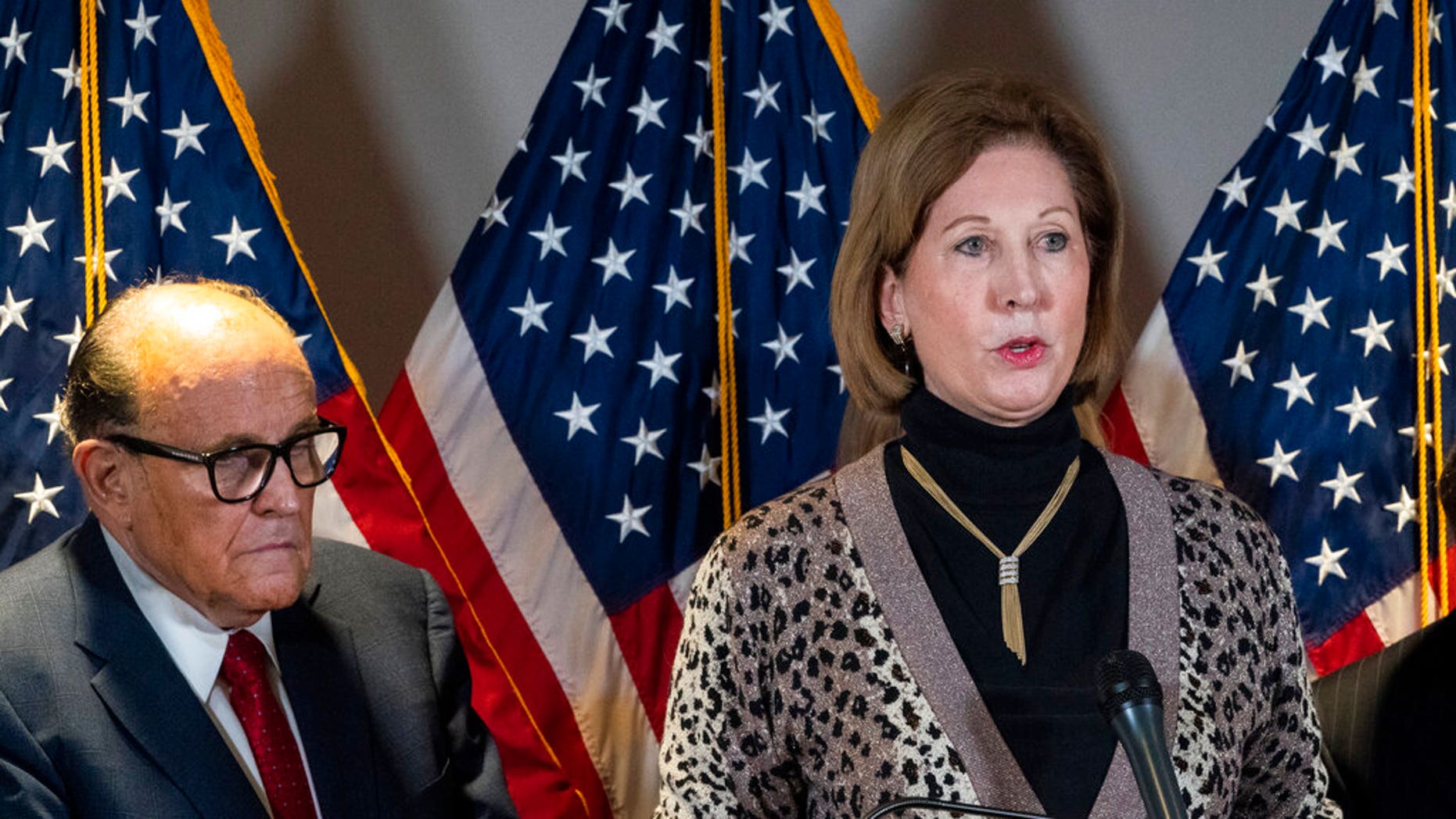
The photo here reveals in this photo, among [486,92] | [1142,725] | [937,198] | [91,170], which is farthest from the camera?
[486,92]

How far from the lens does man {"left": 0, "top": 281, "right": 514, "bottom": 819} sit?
1.83 m

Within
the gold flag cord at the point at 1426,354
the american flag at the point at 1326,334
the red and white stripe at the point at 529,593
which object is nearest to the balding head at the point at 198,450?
the red and white stripe at the point at 529,593

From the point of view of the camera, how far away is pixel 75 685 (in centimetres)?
184

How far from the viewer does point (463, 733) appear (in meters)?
2.14

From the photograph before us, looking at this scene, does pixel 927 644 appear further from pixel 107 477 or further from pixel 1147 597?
pixel 107 477

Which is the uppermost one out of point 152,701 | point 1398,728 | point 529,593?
point 1398,728

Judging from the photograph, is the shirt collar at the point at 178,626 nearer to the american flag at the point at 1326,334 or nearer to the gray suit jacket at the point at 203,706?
the gray suit jacket at the point at 203,706

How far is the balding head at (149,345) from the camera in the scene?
190 centimetres

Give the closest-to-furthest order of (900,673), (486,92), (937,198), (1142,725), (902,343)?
(1142,725)
(900,673)
(937,198)
(902,343)
(486,92)

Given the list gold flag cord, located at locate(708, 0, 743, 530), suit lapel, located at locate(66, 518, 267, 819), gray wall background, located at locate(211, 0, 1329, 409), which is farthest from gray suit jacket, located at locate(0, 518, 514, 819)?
gray wall background, located at locate(211, 0, 1329, 409)

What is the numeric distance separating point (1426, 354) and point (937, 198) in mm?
1238

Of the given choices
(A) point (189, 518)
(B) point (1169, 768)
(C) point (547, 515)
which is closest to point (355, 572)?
(A) point (189, 518)

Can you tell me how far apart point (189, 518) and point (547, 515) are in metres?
0.89

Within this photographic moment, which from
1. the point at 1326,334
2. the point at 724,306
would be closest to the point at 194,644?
the point at 724,306
